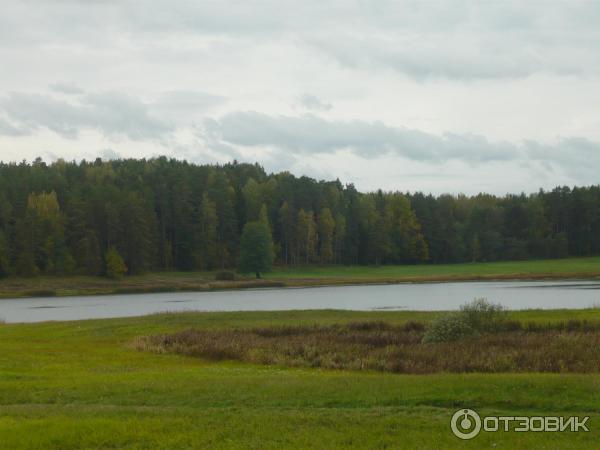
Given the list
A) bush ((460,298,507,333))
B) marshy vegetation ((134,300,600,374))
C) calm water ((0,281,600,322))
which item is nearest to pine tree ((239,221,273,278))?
calm water ((0,281,600,322))

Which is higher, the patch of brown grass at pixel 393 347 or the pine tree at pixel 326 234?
the pine tree at pixel 326 234

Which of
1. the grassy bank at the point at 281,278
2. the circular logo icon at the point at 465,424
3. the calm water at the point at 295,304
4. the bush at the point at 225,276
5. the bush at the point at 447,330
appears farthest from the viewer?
the bush at the point at 225,276

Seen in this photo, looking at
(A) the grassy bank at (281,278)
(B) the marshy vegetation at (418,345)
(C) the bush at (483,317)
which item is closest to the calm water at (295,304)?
(B) the marshy vegetation at (418,345)

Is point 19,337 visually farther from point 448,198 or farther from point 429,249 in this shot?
point 448,198

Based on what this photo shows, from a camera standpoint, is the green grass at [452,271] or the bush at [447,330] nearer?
the bush at [447,330]

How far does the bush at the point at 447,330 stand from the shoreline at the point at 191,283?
73765 mm

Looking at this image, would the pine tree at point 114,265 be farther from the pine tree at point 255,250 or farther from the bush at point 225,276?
the pine tree at point 255,250

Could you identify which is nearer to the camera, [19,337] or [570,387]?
[570,387]

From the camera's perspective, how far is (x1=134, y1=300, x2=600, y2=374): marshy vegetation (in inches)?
972

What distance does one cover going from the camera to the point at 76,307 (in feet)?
238

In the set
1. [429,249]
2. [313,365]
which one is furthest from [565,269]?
[313,365]

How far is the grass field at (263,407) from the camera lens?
13.6 meters

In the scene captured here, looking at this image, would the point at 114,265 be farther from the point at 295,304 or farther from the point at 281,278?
the point at 295,304

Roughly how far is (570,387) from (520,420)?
296 cm
